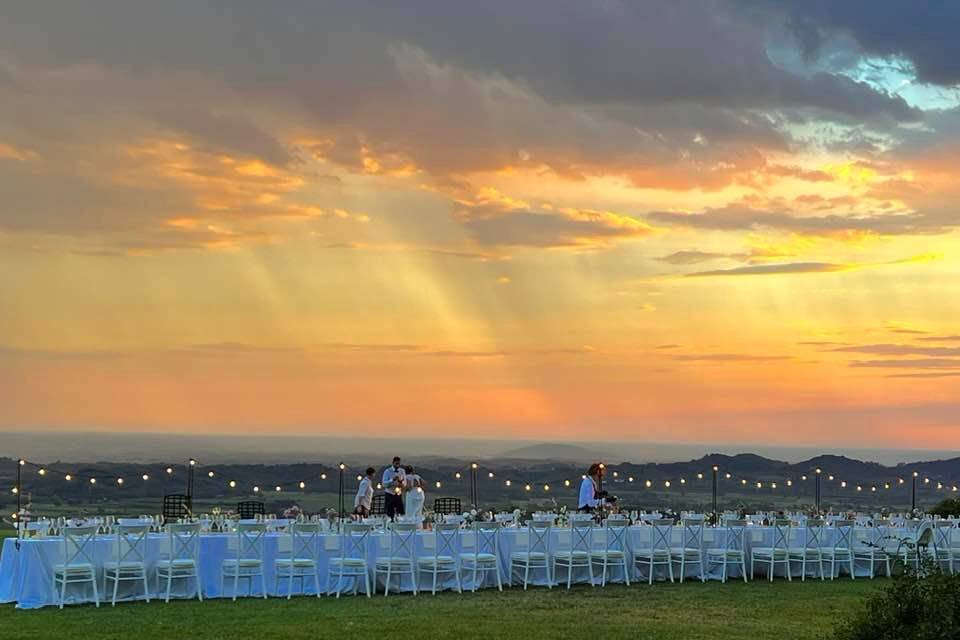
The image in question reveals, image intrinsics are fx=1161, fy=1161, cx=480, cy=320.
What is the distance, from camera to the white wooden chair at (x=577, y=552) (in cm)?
1706

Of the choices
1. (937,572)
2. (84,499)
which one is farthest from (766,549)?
(84,499)

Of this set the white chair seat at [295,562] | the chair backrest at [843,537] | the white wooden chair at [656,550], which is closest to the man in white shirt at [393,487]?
the white wooden chair at [656,550]

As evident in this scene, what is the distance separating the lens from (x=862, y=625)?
859 cm

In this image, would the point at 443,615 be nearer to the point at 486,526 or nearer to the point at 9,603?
the point at 486,526

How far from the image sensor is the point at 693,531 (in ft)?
59.5

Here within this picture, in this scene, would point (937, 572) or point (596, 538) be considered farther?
point (596, 538)

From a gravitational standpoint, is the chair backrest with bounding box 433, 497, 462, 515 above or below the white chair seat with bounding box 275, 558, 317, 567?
above

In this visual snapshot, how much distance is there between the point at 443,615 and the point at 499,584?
2883mm

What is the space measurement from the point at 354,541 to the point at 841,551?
813 cm

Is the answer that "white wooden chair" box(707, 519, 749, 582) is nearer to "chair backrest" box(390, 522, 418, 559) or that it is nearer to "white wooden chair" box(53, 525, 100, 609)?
"chair backrest" box(390, 522, 418, 559)

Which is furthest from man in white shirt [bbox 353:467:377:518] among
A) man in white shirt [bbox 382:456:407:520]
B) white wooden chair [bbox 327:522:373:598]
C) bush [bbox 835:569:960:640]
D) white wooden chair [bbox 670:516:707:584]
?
bush [bbox 835:569:960:640]

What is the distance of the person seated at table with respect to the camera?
2140 cm

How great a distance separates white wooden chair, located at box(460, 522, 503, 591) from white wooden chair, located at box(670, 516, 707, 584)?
9.75ft

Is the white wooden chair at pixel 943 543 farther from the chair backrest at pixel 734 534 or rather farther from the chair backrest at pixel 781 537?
the chair backrest at pixel 734 534
